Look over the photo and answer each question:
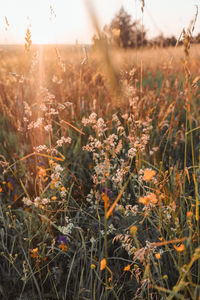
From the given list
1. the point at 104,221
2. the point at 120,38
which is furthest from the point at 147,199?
the point at 120,38

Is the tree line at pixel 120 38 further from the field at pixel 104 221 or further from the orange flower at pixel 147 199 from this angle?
the orange flower at pixel 147 199

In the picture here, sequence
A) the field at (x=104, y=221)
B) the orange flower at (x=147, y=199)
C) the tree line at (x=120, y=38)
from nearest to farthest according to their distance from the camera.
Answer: the orange flower at (x=147, y=199) → the field at (x=104, y=221) → the tree line at (x=120, y=38)

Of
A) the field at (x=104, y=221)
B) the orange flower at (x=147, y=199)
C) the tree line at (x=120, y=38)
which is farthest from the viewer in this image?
the tree line at (x=120, y=38)

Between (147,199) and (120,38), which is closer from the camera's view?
(147,199)

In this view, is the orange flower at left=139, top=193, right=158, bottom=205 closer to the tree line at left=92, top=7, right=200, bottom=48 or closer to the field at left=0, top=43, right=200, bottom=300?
the field at left=0, top=43, right=200, bottom=300

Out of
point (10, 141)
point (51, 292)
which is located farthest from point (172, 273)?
point (10, 141)

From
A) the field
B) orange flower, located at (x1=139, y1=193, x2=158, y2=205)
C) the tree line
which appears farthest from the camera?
the tree line

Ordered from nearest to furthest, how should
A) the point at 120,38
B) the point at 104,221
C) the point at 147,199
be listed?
the point at 147,199, the point at 104,221, the point at 120,38

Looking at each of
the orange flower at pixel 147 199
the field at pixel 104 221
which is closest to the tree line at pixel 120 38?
the field at pixel 104 221

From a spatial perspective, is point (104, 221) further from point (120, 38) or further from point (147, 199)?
point (120, 38)

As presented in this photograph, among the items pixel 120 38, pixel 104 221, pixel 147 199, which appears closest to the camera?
pixel 147 199

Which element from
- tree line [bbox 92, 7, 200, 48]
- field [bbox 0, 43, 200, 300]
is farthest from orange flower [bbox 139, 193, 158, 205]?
tree line [bbox 92, 7, 200, 48]

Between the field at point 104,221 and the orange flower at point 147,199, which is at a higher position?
the orange flower at point 147,199

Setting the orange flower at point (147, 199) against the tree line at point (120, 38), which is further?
the tree line at point (120, 38)
